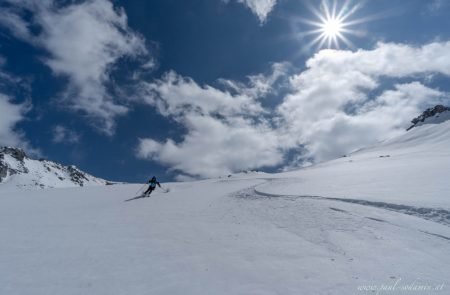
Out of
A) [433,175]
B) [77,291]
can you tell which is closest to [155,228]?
[77,291]

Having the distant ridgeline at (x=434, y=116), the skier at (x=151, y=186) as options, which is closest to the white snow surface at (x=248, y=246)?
the skier at (x=151, y=186)

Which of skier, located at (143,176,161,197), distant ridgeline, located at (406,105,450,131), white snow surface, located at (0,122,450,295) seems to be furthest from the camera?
distant ridgeline, located at (406,105,450,131)

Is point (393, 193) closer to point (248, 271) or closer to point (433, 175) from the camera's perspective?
point (433, 175)

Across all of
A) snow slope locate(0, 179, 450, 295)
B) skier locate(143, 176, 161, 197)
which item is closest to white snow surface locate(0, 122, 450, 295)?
snow slope locate(0, 179, 450, 295)

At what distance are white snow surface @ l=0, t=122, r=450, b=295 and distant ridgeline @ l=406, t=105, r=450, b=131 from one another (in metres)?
135

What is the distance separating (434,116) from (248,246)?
161 metres

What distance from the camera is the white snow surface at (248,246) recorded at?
924cm

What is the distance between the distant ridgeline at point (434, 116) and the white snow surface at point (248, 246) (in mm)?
134689

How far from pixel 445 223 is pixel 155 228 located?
39.9ft

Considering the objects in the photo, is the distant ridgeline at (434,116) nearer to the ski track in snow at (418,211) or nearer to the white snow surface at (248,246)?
the white snow surface at (248,246)

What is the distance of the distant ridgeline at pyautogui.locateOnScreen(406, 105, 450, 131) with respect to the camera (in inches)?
5289

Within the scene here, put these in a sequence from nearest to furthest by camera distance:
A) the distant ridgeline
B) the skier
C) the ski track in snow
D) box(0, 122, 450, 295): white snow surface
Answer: box(0, 122, 450, 295): white snow surface < the ski track in snow < the skier < the distant ridgeline

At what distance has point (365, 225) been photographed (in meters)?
13.8

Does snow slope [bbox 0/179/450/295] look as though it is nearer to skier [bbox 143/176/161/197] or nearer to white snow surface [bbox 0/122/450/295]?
white snow surface [bbox 0/122/450/295]
